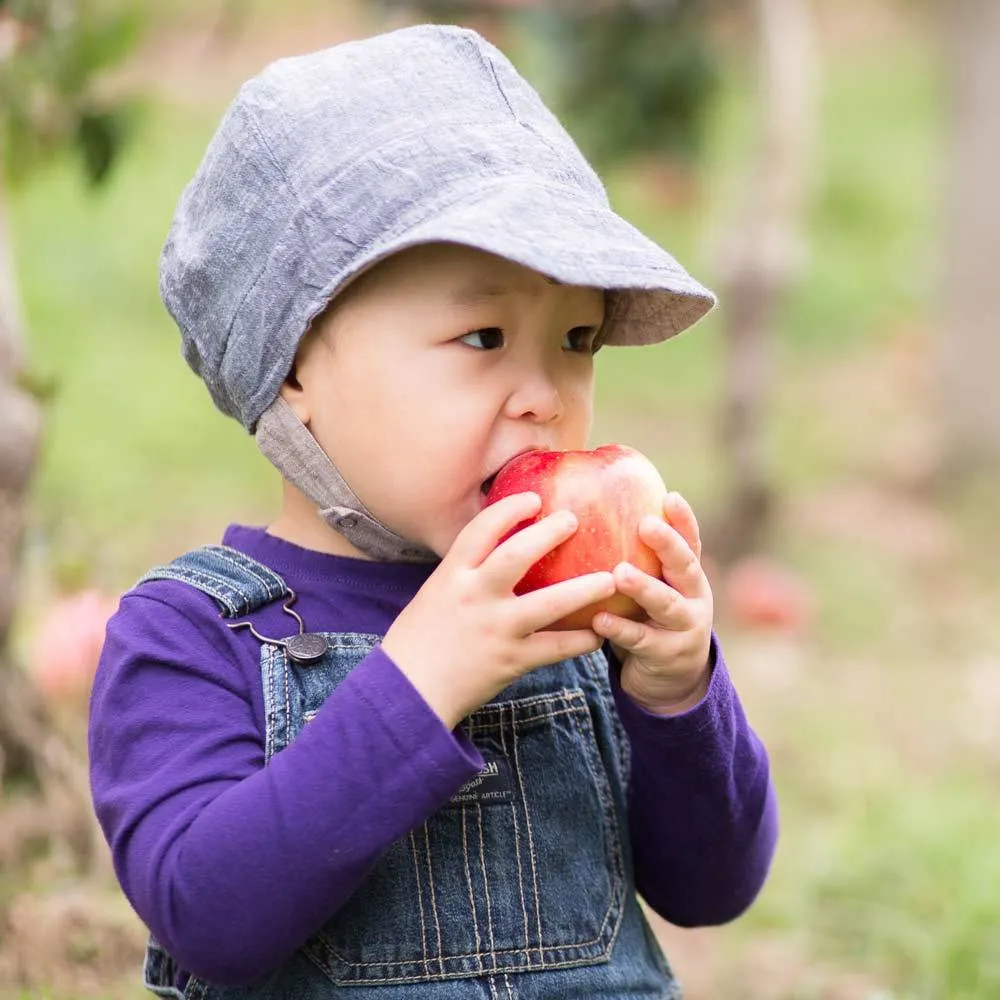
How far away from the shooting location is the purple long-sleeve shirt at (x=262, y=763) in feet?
4.62

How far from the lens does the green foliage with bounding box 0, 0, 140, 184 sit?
2359mm

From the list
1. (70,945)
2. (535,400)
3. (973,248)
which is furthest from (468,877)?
(973,248)

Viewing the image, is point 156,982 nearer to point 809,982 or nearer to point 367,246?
point 367,246

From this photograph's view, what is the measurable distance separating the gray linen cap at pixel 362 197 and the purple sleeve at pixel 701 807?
444mm

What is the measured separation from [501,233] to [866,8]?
15577 millimetres

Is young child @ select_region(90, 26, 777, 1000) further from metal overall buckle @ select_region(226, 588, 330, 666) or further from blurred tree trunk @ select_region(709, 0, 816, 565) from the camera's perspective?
blurred tree trunk @ select_region(709, 0, 816, 565)

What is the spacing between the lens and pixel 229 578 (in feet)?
5.29

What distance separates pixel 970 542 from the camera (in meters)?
6.03

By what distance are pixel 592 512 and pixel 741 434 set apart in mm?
4335

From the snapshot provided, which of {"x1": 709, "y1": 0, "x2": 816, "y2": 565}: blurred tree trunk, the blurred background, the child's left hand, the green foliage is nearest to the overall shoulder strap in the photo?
the child's left hand

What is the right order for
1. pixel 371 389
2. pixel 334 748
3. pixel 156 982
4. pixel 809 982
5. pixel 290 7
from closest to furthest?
pixel 334 748 < pixel 371 389 < pixel 156 982 < pixel 809 982 < pixel 290 7

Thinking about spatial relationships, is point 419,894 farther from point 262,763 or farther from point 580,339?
point 580,339

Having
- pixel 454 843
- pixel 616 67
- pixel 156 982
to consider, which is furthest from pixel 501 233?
pixel 616 67

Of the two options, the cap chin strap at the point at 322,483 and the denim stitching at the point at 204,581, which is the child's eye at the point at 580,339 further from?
the denim stitching at the point at 204,581
